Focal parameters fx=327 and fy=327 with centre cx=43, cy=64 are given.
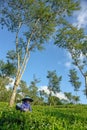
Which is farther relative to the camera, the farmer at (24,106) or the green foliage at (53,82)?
the green foliage at (53,82)

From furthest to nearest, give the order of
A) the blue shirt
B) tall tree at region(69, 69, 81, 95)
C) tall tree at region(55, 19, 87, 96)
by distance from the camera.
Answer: tall tree at region(69, 69, 81, 95), tall tree at region(55, 19, 87, 96), the blue shirt

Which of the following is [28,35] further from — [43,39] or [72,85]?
[72,85]

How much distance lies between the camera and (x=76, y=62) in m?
58.3

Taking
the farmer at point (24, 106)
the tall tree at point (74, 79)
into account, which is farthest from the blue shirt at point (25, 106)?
the tall tree at point (74, 79)

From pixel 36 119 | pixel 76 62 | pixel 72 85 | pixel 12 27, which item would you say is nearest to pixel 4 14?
pixel 12 27

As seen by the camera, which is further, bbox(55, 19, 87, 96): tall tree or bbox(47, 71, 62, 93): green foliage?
bbox(47, 71, 62, 93): green foliage

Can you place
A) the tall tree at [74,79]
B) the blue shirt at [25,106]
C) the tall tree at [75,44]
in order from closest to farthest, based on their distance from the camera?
the blue shirt at [25,106]
the tall tree at [75,44]
the tall tree at [74,79]

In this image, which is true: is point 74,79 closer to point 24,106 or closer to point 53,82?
point 53,82

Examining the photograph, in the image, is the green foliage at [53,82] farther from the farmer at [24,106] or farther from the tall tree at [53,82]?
the farmer at [24,106]

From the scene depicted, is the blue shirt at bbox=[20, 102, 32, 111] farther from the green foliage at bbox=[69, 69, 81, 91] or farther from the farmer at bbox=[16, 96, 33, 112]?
the green foliage at bbox=[69, 69, 81, 91]

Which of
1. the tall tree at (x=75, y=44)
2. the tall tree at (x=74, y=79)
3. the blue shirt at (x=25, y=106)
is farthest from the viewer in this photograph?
the tall tree at (x=74, y=79)

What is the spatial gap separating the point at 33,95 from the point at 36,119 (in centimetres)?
11290

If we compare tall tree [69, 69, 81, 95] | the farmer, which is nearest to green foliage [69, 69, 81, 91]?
tall tree [69, 69, 81, 95]

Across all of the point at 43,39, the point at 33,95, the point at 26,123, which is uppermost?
the point at 33,95
